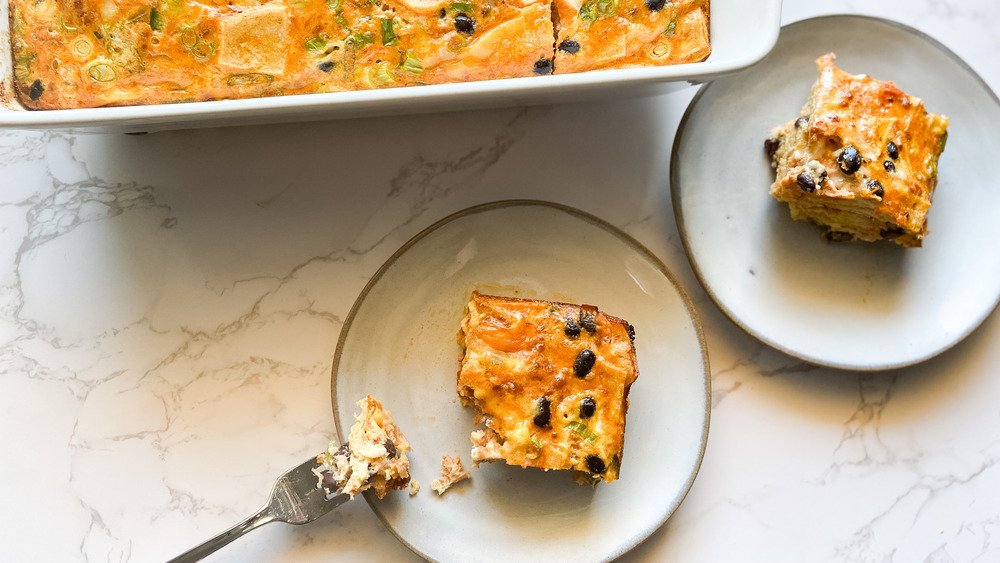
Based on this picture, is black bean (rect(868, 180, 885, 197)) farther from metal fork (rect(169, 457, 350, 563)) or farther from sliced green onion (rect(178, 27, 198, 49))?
sliced green onion (rect(178, 27, 198, 49))

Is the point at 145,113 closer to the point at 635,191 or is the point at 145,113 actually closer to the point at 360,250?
the point at 360,250

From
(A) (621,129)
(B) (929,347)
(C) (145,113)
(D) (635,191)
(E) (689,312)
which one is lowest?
(B) (929,347)

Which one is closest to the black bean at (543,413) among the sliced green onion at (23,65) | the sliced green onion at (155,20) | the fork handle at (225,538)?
the fork handle at (225,538)

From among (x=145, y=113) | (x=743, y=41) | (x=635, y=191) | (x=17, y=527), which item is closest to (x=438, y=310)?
(x=635, y=191)

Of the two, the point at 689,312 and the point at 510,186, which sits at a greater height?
the point at 510,186

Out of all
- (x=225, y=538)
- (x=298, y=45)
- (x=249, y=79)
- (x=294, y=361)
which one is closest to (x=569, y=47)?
(x=298, y=45)

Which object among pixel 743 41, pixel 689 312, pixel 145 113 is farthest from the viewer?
pixel 689 312

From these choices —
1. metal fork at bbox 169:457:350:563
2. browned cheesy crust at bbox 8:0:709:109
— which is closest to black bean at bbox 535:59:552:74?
browned cheesy crust at bbox 8:0:709:109

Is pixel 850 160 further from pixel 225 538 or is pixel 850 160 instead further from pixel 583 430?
pixel 225 538
